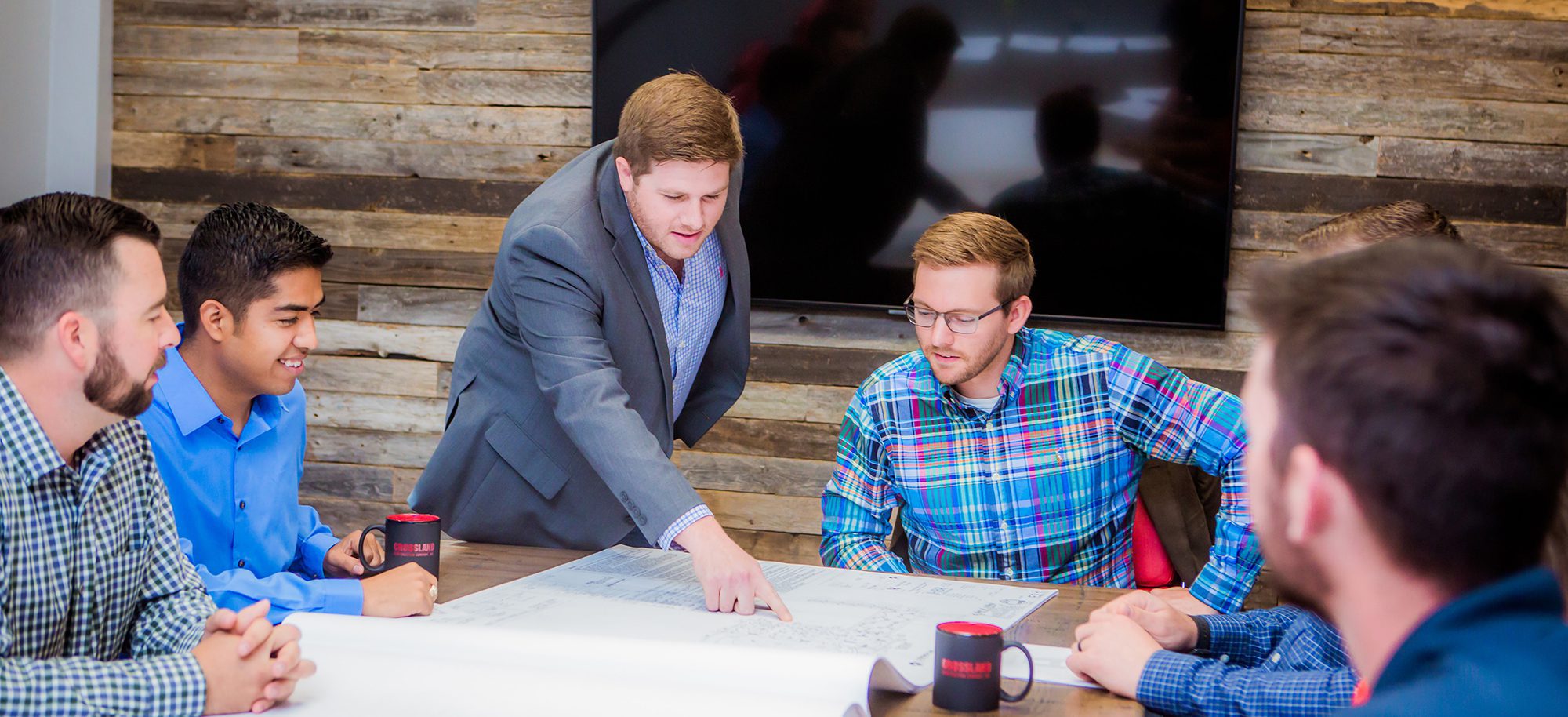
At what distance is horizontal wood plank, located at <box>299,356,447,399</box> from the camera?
12.0ft

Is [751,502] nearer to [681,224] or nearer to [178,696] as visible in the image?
[681,224]

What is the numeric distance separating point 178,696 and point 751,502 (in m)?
2.45

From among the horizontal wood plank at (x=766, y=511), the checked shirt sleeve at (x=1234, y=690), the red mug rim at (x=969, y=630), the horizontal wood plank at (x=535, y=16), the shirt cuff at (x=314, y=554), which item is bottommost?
the horizontal wood plank at (x=766, y=511)

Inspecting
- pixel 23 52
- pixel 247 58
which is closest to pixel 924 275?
pixel 247 58

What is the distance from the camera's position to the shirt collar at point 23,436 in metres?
1.17

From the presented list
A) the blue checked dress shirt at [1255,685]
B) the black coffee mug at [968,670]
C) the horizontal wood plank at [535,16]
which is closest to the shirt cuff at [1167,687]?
the blue checked dress shirt at [1255,685]

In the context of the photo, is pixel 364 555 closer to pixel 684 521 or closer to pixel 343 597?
pixel 343 597

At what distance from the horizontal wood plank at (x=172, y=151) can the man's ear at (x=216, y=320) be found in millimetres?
2114

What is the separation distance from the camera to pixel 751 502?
139 inches

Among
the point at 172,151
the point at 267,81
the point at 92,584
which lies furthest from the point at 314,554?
the point at 172,151

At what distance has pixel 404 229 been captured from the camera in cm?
362

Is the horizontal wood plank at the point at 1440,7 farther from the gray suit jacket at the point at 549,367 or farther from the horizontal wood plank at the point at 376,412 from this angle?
the horizontal wood plank at the point at 376,412

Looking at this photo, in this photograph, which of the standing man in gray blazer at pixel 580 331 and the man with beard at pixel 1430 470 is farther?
the standing man in gray blazer at pixel 580 331

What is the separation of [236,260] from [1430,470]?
5.37ft
